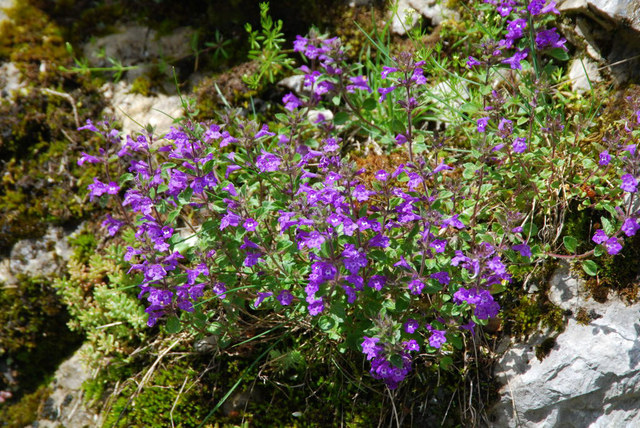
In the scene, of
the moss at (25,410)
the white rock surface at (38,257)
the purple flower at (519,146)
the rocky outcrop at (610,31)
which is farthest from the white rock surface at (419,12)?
the moss at (25,410)

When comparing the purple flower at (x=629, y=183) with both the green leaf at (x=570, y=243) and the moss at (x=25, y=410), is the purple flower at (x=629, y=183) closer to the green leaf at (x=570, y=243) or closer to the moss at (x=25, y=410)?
the green leaf at (x=570, y=243)

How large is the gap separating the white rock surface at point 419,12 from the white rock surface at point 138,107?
2.37 meters

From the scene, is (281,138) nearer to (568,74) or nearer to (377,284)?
(377,284)

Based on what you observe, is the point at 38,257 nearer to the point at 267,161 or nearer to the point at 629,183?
the point at 267,161

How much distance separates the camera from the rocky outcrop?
369 cm

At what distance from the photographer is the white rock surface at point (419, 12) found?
15.7ft

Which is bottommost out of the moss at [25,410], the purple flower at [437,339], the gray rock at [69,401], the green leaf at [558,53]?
the moss at [25,410]

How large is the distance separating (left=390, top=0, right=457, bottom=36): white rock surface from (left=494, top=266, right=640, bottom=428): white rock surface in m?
2.80

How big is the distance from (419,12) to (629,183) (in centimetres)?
289

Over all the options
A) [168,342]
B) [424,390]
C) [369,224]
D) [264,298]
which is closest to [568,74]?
[369,224]

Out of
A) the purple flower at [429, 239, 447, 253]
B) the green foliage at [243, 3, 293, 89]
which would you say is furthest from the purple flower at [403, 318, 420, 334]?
the green foliage at [243, 3, 293, 89]

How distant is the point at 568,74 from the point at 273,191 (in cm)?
282

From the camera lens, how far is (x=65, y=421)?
448 cm

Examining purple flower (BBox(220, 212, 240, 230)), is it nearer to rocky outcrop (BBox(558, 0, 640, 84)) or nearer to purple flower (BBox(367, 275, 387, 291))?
purple flower (BBox(367, 275, 387, 291))
